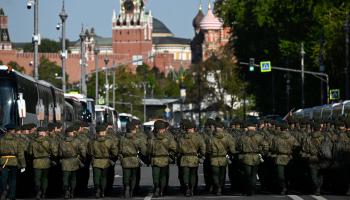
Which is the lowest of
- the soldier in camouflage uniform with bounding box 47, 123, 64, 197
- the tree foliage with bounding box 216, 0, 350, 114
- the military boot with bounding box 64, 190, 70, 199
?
the military boot with bounding box 64, 190, 70, 199

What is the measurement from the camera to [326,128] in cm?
2811

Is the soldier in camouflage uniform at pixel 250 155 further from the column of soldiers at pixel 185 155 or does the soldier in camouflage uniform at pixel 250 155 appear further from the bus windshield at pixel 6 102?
the bus windshield at pixel 6 102

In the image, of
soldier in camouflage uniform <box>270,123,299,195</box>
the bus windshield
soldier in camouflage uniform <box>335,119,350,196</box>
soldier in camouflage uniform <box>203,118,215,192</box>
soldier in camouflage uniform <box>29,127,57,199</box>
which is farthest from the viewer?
the bus windshield

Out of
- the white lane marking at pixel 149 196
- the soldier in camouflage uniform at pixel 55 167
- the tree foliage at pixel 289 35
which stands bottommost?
the white lane marking at pixel 149 196

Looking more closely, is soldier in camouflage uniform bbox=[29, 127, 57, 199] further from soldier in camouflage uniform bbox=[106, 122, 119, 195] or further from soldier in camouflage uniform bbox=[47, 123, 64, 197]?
soldier in camouflage uniform bbox=[106, 122, 119, 195]

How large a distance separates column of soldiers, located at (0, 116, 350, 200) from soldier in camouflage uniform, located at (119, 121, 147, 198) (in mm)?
22

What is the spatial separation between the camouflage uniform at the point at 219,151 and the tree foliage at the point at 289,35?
48.7 meters

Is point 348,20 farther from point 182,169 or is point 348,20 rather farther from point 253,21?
point 182,169

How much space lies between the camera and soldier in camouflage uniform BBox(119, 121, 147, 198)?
26812 mm

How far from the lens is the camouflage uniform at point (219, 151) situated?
2738 cm

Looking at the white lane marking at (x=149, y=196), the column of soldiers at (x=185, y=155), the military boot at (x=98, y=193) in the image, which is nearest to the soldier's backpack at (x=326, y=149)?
the column of soldiers at (x=185, y=155)

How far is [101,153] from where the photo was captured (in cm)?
2664

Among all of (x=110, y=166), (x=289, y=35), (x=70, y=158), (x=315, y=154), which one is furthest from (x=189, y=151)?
(x=289, y=35)

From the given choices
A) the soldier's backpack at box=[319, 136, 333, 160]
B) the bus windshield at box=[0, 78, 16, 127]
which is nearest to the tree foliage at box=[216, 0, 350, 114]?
the bus windshield at box=[0, 78, 16, 127]
